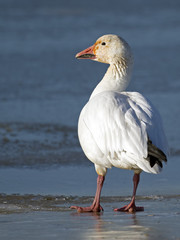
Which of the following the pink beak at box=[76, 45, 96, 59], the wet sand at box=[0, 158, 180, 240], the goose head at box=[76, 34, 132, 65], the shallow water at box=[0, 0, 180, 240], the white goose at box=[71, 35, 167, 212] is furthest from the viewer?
the pink beak at box=[76, 45, 96, 59]

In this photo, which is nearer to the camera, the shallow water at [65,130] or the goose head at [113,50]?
the shallow water at [65,130]

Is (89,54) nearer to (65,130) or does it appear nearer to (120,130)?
(120,130)

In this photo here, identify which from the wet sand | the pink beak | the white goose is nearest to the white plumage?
the white goose

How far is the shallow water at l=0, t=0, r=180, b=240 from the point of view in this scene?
204 inches

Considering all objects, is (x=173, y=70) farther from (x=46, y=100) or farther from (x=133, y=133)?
(x=133, y=133)

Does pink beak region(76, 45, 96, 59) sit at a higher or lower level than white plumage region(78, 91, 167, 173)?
higher

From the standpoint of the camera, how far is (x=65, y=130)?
10.4 meters

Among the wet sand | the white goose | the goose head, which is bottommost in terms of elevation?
the wet sand

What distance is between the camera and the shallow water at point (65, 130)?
5.18m

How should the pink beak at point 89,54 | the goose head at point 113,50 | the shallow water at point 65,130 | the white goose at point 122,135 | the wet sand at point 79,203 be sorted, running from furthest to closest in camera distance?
the pink beak at point 89,54, the goose head at point 113,50, the white goose at point 122,135, the shallow water at point 65,130, the wet sand at point 79,203

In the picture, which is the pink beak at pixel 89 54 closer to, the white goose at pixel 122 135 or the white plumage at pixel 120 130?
the white goose at pixel 122 135

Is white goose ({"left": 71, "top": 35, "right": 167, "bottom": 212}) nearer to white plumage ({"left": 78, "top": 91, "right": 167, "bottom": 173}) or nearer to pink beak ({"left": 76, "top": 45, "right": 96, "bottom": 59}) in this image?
white plumage ({"left": 78, "top": 91, "right": 167, "bottom": 173})

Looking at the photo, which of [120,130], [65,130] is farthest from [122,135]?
[65,130]

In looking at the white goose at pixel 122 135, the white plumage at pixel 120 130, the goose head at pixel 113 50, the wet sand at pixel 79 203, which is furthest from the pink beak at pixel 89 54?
the wet sand at pixel 79 203
